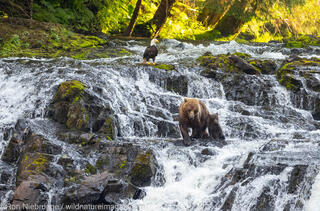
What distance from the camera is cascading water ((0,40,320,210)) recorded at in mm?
5730

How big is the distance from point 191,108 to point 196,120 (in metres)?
0.40

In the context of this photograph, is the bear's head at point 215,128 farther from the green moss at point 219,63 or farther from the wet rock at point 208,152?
the green moss at point 219,63

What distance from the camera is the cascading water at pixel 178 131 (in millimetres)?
5730

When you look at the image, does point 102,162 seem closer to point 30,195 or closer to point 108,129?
point 108,129

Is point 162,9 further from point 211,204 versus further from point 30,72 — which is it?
point 211,204

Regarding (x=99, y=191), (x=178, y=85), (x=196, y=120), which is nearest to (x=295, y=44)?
(x=178, y=85)

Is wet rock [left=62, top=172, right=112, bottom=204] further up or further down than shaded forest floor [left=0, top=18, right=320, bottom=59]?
further down

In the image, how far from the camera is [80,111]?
842 cm

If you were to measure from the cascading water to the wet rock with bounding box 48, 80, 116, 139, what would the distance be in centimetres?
35

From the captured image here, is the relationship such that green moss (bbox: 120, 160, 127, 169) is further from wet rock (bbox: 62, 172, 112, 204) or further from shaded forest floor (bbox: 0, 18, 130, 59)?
shaded forest floor (bbox: 0, 18, 130, 59)

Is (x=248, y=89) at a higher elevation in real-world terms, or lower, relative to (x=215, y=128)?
higher

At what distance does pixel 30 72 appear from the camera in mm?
11055

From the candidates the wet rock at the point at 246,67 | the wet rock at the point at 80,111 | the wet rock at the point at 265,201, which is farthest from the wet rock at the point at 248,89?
the wet rock at the point at 265,201

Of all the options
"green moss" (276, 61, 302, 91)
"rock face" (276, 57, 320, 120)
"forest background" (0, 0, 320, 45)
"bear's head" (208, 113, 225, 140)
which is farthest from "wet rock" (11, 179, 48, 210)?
"forest background" (0, 0, 320, 45)
